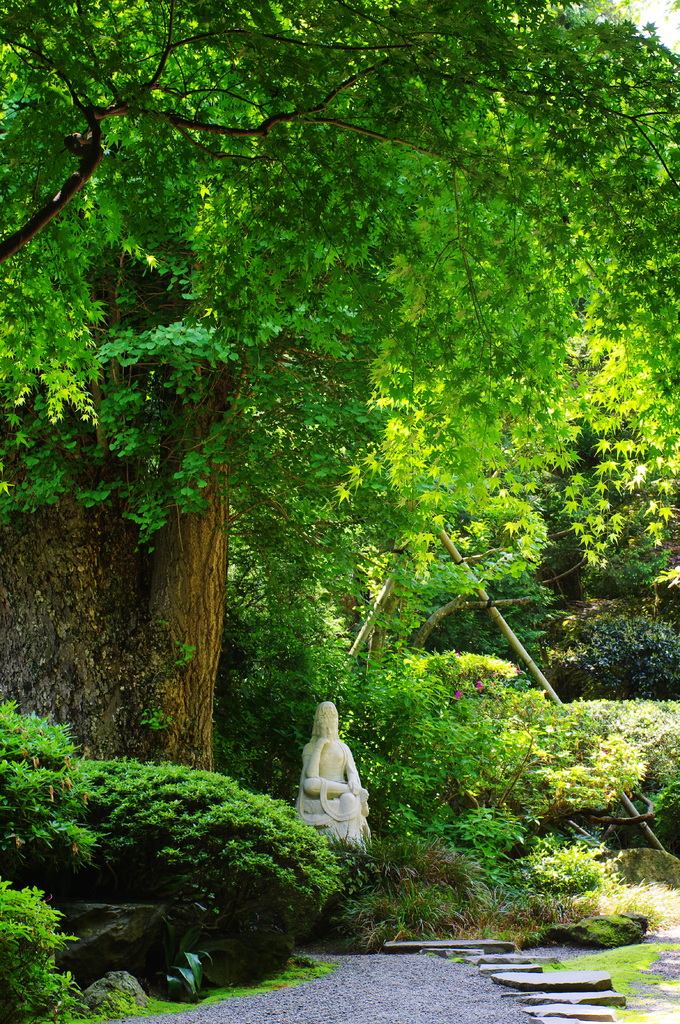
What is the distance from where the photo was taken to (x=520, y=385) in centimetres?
496

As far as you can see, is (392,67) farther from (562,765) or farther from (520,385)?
(562,765)

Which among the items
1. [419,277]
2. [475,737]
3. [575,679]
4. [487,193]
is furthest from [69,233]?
[575,679]

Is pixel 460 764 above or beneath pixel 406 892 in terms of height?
above

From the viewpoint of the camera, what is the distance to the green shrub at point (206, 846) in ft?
16.8

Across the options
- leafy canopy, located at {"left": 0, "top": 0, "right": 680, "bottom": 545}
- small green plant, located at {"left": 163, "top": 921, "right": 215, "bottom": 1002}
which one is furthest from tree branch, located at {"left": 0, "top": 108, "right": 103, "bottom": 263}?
small green plant, located at {"left": 163, "top": 921, "right": 215, "bottom": 1002}

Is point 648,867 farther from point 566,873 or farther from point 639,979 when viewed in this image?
point 639,979

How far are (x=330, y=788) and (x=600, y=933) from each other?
2.45m

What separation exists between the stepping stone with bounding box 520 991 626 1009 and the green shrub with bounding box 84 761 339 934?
1463 millimetres

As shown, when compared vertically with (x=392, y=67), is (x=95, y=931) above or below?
below

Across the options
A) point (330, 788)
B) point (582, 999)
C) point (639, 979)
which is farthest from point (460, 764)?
point (582, 999)

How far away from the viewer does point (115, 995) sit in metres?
4.46

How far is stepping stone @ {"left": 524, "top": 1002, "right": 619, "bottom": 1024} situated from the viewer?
4082mm

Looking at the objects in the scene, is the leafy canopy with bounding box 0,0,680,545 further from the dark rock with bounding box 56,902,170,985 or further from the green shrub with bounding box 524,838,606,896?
the green shrub with bounding box 524,838,606,896

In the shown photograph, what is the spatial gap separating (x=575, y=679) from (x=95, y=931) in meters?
12.8
